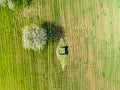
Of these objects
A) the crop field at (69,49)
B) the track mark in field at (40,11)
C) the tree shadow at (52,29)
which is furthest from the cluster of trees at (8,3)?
the tree shadow at (52,29)

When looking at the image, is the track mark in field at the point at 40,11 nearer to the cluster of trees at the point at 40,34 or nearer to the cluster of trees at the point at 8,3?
the cluster of trees at the point at 40,34

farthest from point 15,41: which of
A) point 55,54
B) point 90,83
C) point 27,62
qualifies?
point 90,83

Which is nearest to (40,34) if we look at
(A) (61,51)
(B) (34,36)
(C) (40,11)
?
(B) (34,36)

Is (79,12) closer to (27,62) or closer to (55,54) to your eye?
(55,54)

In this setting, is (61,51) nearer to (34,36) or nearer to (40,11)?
(34,36)

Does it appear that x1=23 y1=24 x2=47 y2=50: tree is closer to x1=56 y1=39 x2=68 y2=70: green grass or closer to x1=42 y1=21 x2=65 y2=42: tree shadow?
x1=42 y1=21 x2=65 y2=42: tree shadow

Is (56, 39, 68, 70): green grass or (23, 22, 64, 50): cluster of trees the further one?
(56, 39, 68, 70): green grass

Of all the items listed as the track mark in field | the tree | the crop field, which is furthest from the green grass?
the track mark in field
